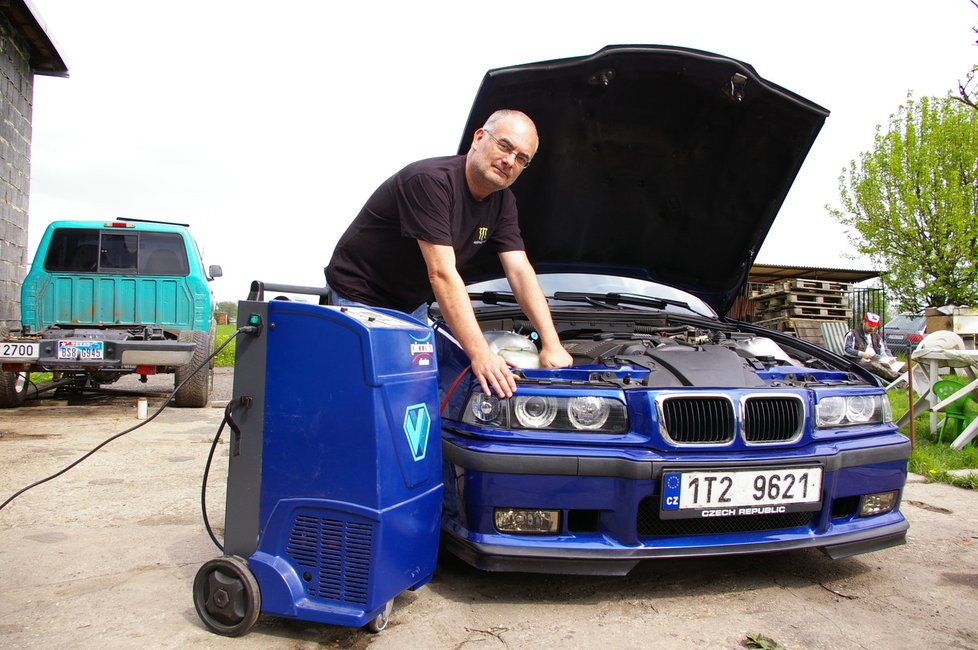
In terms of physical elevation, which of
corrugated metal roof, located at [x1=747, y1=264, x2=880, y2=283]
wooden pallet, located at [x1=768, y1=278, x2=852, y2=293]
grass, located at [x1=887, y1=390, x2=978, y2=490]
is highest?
corrugated metal roof, located at [x1=747, y1=264, x2=880, y2=283]

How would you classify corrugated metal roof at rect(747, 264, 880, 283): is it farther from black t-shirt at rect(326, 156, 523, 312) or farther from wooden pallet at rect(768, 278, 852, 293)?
black t-shirt at rect(326, 156, 523, 312)

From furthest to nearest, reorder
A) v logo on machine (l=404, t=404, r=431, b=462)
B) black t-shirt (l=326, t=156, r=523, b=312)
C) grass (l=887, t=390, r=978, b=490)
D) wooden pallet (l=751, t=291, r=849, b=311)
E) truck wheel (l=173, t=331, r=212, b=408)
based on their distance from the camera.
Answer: wooden pallet (l=751, t=291, r=849, b=311) → truck wheel (l=173, t=331, r=212, b=408) → grass (l=887, t=390, r=978, b=490) → black t-shirt (l=326, t=156, r=523, b=312) → v logo on machine (l=404, t=404, r=431, b=462)

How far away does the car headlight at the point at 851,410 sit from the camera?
2.54m

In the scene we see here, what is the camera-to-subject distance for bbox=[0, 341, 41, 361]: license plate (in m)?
6.58

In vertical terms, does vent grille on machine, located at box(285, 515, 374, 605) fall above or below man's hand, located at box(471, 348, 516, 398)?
below

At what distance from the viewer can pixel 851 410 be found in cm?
263

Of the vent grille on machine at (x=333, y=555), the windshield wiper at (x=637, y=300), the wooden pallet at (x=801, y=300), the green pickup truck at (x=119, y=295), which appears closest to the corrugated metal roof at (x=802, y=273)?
the wooden pallet at (x=801, y=300)

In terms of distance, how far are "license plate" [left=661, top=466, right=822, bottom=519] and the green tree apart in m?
21.6

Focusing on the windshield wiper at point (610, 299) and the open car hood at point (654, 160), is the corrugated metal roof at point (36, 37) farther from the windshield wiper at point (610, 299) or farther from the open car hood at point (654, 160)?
the windshield wiper at point (610, 299)

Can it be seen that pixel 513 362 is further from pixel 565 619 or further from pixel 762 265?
pixel 762 265

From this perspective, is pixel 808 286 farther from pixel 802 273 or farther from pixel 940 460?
pixel 940 460

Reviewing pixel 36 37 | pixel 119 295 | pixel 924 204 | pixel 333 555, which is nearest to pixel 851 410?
pixel 333 555

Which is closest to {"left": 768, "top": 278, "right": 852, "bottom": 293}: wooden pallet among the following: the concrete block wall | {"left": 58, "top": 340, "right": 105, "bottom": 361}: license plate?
{"left": 58, "top": 340, "right": 105, "bottom": 361}: license plate

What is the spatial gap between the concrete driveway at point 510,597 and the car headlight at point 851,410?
2.03 ft
